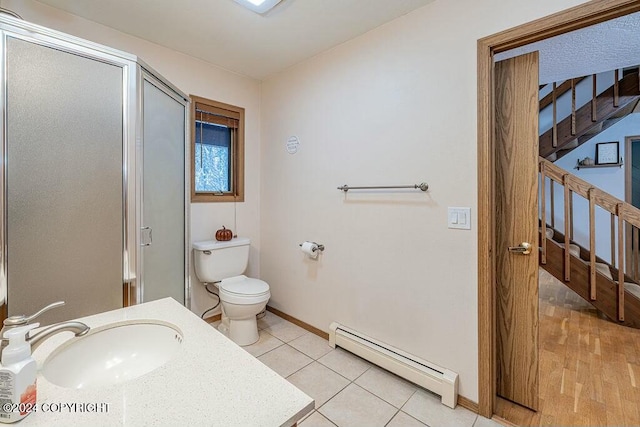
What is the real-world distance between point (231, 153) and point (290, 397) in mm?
2500

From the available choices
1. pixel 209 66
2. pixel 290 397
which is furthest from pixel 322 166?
pixel 290 397

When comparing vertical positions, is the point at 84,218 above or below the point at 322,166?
below

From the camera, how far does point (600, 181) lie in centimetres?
410

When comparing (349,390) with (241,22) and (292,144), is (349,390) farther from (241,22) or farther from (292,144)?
(241,22)

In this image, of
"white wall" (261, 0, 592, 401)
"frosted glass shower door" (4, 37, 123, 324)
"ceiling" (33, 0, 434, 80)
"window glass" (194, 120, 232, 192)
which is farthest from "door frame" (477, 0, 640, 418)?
"window glass" (194, 120, 232, 192)

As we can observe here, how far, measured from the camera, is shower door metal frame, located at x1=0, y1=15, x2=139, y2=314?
1.05m

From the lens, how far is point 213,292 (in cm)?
259

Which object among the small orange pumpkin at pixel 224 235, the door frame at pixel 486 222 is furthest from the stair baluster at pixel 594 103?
the small orange pumpkin at pixel 224 235

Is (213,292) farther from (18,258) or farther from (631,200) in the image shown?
(631,200)

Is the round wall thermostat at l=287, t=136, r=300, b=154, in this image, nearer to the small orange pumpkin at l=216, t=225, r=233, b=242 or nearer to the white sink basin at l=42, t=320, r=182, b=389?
the small orange pumpkin at l=216, t=225, r=233, b=242

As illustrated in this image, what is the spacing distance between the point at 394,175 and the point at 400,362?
47.2 inches

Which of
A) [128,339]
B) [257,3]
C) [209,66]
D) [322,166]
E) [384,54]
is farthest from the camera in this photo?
[209,66]

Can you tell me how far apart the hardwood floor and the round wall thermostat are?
229 centimetres

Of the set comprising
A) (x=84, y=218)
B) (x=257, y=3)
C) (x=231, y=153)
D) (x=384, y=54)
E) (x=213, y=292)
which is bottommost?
(x=213, y=292)
